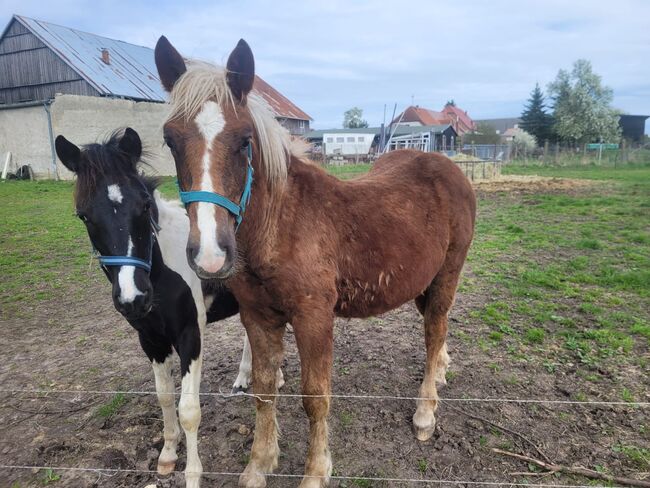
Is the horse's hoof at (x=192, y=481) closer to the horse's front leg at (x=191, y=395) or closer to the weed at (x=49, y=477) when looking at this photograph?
the horse's front leg at (x=191, y=395)

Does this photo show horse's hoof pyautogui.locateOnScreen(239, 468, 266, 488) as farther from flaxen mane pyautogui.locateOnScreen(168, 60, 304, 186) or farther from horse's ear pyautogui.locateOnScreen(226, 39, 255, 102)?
horse's ear pyautogui.locateOnScreen(226, 39, 255, 102)

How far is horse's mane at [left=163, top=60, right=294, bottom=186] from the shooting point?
1854mm

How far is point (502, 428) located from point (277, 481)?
1670mm

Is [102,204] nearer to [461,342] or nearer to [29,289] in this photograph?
[461,342]

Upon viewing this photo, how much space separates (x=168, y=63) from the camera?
6.64 ft

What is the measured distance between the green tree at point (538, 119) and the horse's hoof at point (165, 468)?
46854mm

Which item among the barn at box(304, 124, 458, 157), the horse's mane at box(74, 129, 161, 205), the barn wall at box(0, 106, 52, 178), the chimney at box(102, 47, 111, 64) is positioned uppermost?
the chimney at box(102, 47, 111, 64)

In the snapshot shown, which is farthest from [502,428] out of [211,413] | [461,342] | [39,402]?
[39,402]

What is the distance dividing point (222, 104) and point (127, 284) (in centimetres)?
107

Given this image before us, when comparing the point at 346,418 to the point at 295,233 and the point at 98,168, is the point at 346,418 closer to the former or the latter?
the point at 295,233

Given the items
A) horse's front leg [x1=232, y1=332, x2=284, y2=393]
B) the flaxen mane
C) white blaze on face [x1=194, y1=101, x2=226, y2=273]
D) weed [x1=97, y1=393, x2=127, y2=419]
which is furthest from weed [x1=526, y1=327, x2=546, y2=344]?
weed [x1=97, y1=393, x2=127, y2=419]

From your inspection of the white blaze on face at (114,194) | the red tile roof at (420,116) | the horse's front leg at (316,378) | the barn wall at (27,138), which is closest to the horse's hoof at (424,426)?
the horse's front leg at (316,378)

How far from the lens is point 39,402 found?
11.3ft

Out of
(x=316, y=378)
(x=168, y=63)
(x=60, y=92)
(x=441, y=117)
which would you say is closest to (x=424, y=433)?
(x=316, y=378)
